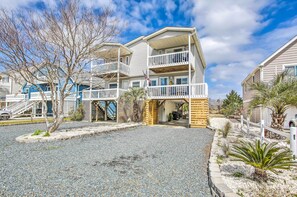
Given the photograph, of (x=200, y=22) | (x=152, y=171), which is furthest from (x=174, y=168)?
(x=200, y=22)

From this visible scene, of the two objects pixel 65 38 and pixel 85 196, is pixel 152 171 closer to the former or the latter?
pixel 85 196

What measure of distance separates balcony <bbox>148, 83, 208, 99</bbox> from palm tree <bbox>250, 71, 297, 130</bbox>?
4653 millimetres

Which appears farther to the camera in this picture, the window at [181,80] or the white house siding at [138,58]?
the white house siding at [138,58]

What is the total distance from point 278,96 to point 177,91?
7227 millimetres

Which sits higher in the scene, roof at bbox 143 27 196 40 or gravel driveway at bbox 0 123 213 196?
roof at bbox 143 27 196 40

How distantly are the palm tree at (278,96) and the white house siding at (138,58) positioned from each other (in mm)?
11634

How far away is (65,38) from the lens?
9.12 m

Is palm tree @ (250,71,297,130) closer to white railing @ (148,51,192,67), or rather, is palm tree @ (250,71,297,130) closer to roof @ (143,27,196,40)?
white railing @ (148,51,192,67)

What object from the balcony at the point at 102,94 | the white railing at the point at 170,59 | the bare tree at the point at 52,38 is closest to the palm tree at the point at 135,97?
the balcony at the point at 102,94

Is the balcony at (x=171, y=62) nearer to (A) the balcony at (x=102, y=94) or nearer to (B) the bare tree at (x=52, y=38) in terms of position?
(A) the balcony at (x=102, y=94)

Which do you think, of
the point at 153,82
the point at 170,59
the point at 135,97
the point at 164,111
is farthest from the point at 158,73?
the point at 164,111

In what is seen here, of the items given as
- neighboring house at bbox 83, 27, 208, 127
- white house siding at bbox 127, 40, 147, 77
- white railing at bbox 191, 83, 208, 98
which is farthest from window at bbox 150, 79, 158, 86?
white railing at bbox 191, 83, 208, 98

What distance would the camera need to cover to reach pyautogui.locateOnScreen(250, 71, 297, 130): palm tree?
732cm

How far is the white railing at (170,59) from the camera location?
13794mm
